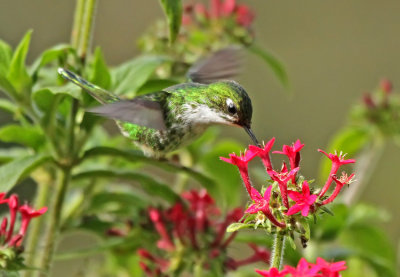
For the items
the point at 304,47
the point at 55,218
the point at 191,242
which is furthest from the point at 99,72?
the point at 304,47

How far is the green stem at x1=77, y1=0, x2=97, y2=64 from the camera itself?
7.33ft

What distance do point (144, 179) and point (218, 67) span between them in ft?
1.60

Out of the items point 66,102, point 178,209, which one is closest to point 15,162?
point 66,102

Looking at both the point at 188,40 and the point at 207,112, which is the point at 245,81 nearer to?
the point at 188,40

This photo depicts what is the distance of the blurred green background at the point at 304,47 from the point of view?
661 cm

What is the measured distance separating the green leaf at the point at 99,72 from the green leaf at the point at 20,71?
0.19m

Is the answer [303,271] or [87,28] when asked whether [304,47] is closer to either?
[87,28]

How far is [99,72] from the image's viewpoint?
222cm

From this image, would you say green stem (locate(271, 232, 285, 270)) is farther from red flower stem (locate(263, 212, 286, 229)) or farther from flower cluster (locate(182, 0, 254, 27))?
flower cluster (locate(182, 0, 254, 27))

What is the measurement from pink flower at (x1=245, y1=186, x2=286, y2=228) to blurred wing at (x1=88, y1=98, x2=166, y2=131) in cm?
46

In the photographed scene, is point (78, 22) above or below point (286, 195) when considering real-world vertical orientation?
above

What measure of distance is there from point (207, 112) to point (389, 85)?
1226 mm

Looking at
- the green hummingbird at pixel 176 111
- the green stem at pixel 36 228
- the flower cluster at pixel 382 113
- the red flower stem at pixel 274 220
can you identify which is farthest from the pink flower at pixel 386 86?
the red flower stem at pixel 274 220

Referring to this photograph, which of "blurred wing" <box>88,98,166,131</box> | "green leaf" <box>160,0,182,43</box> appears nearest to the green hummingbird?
"blurred wing" <box>88,98,166,131</box>
